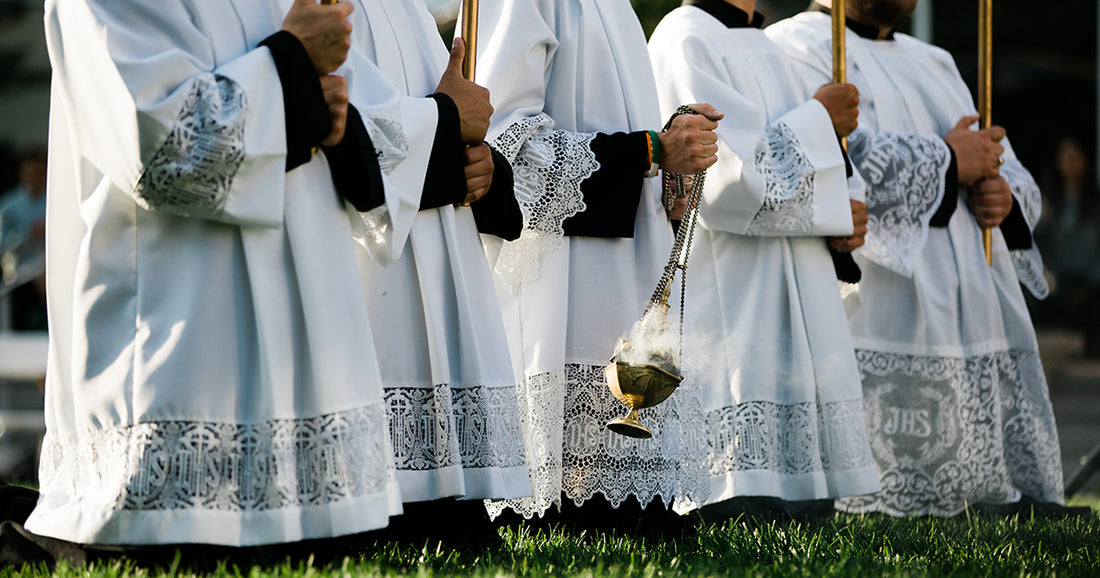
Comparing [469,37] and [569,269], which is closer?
[469,37]

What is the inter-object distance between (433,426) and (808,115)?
88.9 inches

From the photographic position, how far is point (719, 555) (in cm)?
404

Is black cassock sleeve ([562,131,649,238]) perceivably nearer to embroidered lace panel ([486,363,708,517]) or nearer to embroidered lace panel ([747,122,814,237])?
embroidered lace panel ([486,363,708,517])

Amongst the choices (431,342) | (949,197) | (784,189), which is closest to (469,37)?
(431,342)

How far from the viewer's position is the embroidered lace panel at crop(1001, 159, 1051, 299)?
6.12 metres

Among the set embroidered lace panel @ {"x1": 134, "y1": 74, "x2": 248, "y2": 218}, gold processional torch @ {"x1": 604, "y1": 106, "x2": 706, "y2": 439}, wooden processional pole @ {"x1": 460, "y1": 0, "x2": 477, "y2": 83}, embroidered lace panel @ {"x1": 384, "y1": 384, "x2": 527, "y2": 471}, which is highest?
wooden processional pole @ {"x1": 460, "y1": 0, "x2": 477, "y2": 83}

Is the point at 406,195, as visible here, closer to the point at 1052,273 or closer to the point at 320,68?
the point at 320,68

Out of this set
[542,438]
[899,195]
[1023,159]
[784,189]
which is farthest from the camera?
[1023,159]

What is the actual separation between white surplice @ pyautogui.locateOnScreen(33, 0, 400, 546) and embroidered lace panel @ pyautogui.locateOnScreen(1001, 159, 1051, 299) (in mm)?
3827

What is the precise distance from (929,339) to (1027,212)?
37.9 inches

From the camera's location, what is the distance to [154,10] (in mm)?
3195

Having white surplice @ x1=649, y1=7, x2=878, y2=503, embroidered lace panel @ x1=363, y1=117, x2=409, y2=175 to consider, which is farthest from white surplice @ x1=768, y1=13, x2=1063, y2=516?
embroidered lace panel @ x1=363, y1=117, x2=409, y2=175

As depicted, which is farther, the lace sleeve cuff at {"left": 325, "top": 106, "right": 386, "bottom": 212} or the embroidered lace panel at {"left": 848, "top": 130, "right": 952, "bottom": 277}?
the embroidered lace panel at {"left": 848, "top": 130, "right": 952, "bottom": 277}

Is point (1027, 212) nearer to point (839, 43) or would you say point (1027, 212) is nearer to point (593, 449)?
point (839, 43)
